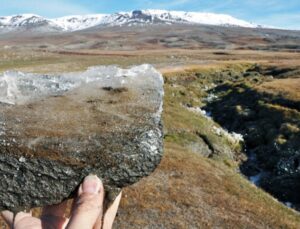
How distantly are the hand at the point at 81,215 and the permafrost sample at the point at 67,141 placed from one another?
1.15 ft

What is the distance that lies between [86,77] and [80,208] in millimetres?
6209

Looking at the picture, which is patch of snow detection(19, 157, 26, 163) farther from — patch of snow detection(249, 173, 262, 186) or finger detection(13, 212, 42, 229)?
patch of snow detection(249, 173, 262, 186)

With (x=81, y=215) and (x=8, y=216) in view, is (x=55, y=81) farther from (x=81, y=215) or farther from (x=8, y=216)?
(x=81, y=215)

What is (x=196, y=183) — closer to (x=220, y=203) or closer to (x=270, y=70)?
(x=220, y=203)

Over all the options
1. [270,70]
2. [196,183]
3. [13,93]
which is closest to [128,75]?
[13,93]

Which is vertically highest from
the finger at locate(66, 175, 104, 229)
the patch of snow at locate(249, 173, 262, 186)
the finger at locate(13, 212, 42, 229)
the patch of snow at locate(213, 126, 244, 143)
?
the finger at locate(66, 175, 104, 229)

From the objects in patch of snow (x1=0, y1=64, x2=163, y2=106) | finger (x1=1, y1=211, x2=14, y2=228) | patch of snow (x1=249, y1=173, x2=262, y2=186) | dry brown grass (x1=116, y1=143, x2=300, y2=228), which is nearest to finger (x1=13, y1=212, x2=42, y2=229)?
finger (x1=1, y1=211, x2=14, y2=228)

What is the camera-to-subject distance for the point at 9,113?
1266 cm

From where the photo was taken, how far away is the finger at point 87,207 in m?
9.79

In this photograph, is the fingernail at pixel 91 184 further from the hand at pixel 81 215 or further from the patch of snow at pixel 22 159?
the patch of snow at pixel 22 159

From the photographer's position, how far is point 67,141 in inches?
476

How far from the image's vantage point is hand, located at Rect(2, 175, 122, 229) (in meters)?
9.88

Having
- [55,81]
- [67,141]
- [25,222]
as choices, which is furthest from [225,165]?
[25,222]

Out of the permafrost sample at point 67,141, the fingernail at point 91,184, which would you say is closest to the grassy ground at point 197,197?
the permafrost sample at point 67,141
